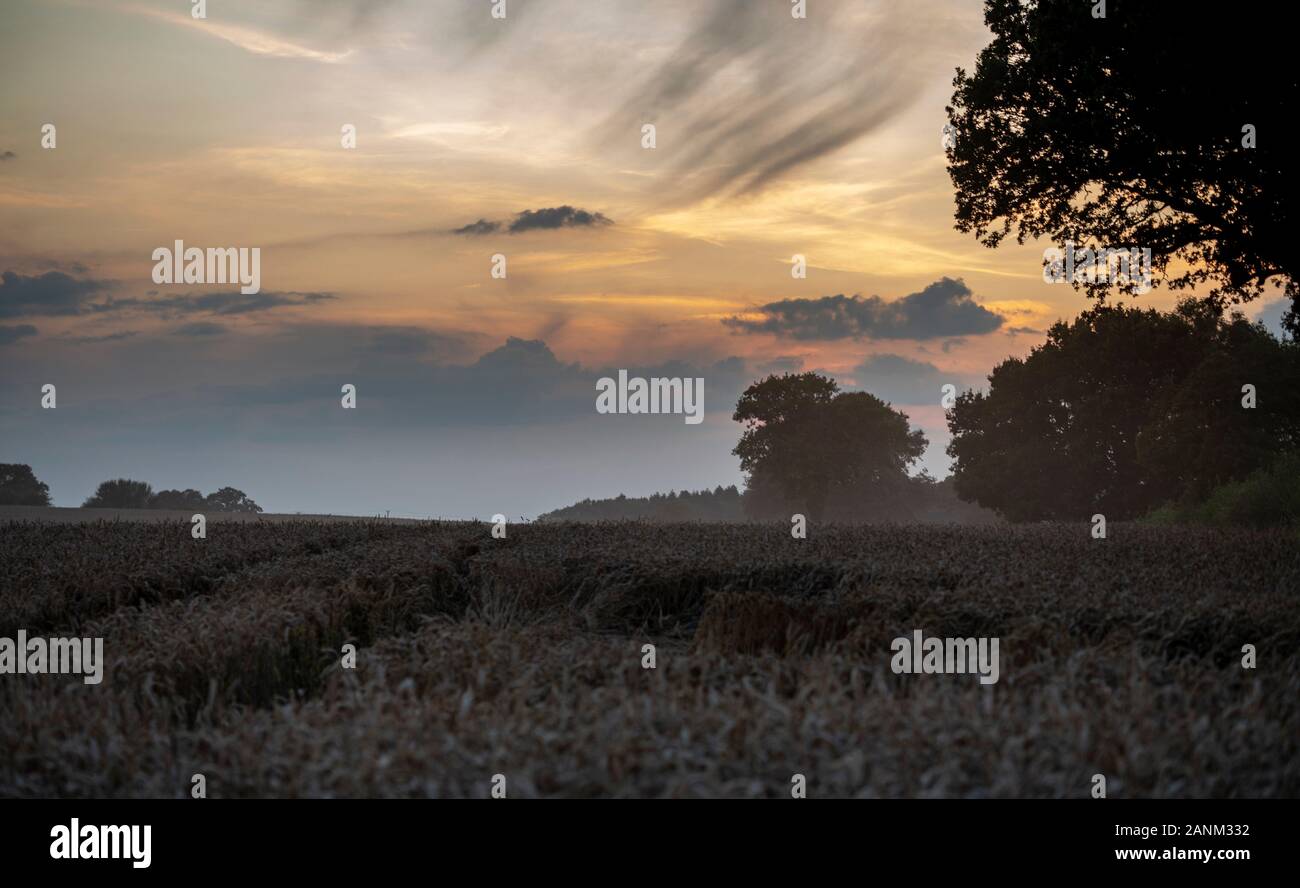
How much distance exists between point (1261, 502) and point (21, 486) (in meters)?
39.2

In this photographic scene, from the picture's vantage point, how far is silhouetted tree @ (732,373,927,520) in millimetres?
46562

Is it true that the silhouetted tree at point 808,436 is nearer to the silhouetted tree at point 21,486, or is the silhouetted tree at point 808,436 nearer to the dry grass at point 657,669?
the silhouetted tree at point 21,486

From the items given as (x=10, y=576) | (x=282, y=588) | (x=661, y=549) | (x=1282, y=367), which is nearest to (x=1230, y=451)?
(x=1282, y=367)

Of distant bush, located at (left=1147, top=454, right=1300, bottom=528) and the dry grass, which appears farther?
distant bush, located at (left=1147, top=454, right=1300, bottom=528)

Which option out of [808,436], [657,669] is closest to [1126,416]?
[808,436]

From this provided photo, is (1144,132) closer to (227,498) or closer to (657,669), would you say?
(657,669)

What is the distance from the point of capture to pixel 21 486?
3728 cm

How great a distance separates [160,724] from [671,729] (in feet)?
10.1

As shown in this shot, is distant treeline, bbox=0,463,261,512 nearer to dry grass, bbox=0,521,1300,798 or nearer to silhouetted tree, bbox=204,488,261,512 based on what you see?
silhouetted tree, bbox=204,488,261,512

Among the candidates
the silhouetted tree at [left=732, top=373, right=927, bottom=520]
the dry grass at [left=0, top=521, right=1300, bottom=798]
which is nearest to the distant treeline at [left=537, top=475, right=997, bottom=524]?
the silhouetted tree at [left=732, top=373, right=927, bottom=520]

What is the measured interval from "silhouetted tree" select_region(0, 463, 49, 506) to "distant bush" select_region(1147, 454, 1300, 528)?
36926 mm

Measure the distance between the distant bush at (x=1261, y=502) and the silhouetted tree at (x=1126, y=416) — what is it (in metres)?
5.68

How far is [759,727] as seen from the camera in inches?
173
